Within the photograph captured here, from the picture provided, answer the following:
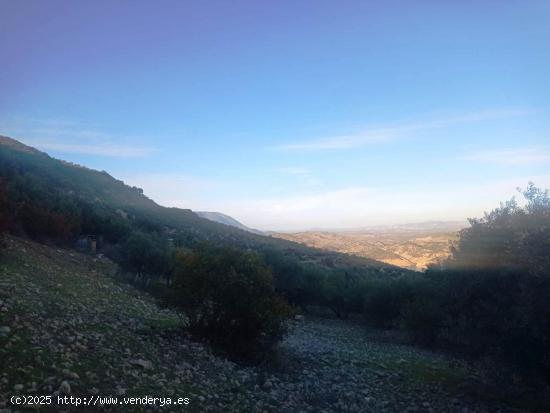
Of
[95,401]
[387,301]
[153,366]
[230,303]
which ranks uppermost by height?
[230,303]

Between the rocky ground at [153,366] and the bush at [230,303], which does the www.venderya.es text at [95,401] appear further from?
the bush at [230,303]

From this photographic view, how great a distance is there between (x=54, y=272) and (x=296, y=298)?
27658 mm

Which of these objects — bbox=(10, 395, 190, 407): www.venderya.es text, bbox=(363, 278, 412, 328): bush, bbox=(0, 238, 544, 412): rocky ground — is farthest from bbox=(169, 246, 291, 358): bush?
bbox=(363, 278, 412, 328): bush

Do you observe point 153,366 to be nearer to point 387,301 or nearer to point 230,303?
point 230,303

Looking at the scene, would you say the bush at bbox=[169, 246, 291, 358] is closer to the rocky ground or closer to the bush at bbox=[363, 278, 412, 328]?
the rocky ground

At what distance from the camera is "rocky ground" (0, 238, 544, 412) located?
9406 millimetres

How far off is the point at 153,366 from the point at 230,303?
4643 millimetres

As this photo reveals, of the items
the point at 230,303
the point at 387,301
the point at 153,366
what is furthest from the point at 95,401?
the point at 387,301

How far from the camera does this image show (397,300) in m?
38.7

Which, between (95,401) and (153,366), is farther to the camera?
(153,366)

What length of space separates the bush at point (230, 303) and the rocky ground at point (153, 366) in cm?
95

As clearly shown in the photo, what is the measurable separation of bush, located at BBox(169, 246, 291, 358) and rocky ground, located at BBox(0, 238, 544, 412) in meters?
0.95

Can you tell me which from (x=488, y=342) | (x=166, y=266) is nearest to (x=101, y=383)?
(x=488, y=342)

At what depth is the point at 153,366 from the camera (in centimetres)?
1158
